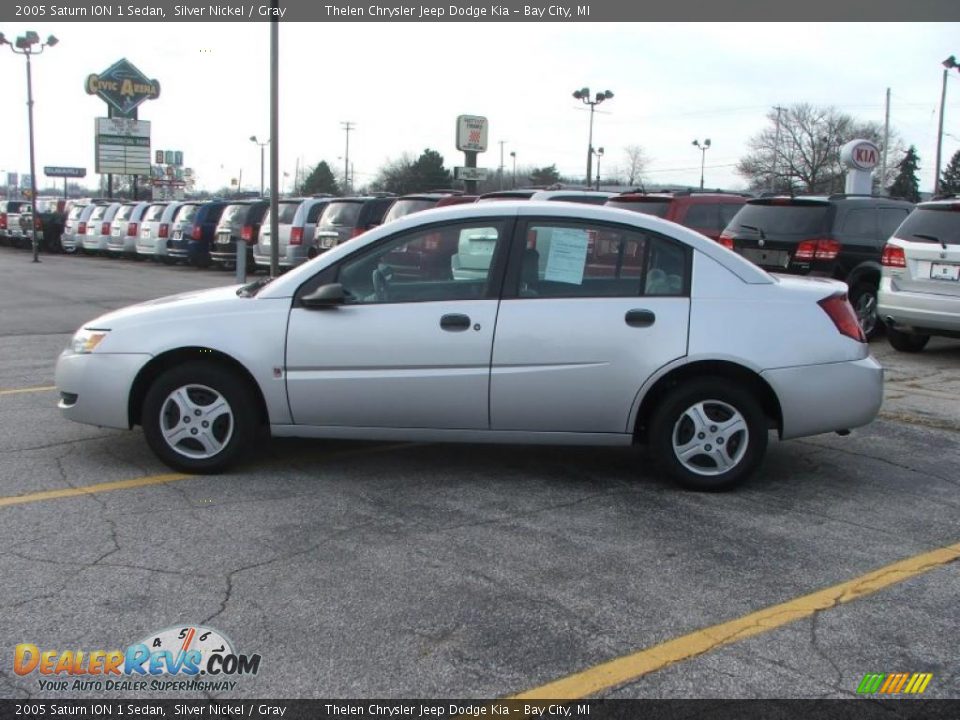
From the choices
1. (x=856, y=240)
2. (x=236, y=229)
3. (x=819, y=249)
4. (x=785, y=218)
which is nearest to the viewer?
(x=819, y=249)

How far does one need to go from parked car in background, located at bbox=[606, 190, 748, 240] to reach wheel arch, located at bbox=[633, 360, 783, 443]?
25.0 feet

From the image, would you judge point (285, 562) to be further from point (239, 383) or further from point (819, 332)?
point (819, 332)

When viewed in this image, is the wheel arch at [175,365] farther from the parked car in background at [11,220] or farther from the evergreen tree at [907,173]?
the evergreen tree at [907,173]

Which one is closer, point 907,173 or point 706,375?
point 706,375

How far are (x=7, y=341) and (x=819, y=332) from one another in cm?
914

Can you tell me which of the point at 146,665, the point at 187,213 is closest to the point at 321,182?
the point at 187,213

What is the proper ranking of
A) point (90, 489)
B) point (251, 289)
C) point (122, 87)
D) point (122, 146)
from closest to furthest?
point (90, 489) → point (251, 289) → point (122, 146) → point (122, 87)

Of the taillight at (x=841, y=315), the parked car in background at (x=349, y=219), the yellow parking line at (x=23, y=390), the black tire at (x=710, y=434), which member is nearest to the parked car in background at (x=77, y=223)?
the parked car in background at (x=349, y=219)

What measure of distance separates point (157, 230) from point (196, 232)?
2.44 metres

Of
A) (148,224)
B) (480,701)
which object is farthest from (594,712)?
(148,224)

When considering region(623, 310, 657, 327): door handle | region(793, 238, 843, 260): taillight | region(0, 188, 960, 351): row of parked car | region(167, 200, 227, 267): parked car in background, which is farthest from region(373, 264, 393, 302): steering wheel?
region(167, 200, 227, 267): parked car in background

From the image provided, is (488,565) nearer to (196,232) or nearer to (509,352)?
(509,352)

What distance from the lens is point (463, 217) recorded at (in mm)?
5516

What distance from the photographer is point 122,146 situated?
4441 centimetres
